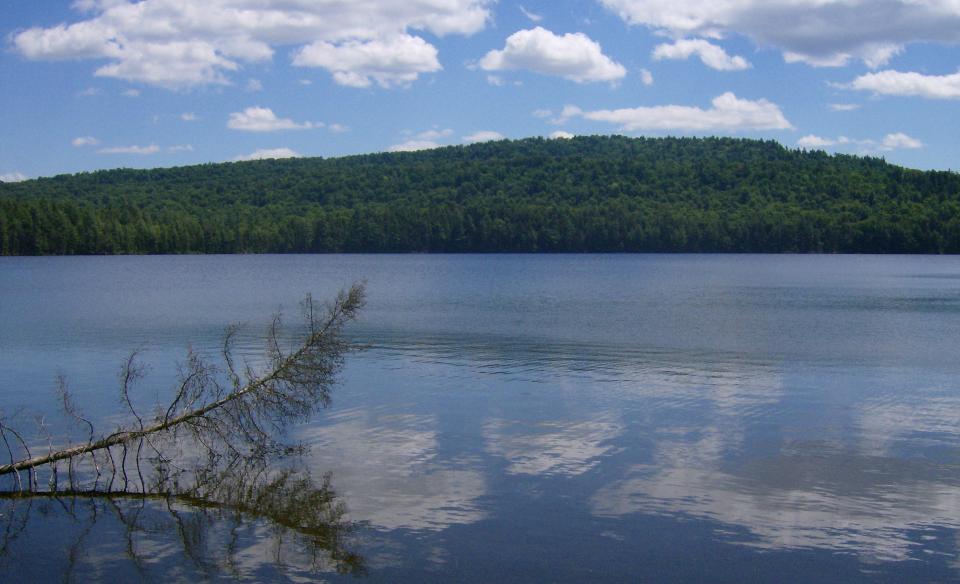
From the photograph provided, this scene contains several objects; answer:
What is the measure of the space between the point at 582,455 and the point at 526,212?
15485 cm

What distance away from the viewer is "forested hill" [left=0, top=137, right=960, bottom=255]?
147625 millimetres

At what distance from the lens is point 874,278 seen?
269 ft

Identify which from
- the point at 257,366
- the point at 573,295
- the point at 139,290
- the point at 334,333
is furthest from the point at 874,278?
the point at 334,333

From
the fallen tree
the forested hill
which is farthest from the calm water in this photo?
the forested hill

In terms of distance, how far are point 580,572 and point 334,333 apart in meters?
5.88

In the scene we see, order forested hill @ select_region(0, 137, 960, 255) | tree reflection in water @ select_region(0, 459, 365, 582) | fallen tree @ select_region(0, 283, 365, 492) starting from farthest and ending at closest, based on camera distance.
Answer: forested hill @ select_region(0, 137, 960, 255) < fallen tree @ select_region(0, 283, 365, 492) < tree reflection in water @ select_region(0, 459, 365, 582)

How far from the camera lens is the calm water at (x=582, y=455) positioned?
35.0 feet

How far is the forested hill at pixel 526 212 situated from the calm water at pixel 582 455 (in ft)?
382

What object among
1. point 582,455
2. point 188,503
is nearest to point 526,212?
point 582,455

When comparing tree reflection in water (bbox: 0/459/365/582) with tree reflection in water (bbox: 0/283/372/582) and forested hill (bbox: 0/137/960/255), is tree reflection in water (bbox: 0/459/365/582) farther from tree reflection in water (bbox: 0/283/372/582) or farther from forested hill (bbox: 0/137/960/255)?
forested hill (bbox: 0/137/960/255)

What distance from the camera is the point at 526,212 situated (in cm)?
16900

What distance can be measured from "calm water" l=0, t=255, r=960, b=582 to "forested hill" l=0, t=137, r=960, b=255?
11642 centimetres

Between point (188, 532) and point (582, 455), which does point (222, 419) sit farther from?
point (582, 455)

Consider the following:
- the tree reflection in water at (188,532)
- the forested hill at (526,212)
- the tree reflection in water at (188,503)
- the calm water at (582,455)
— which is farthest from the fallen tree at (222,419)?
the forested hill at (526,212)
